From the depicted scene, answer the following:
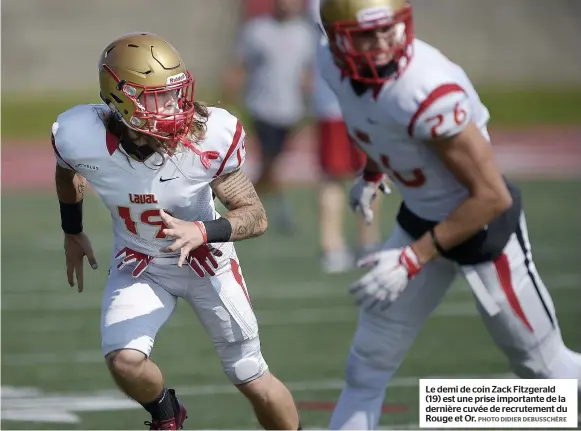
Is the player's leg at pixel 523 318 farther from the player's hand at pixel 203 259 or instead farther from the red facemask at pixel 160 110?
the red facemask at pixel 160 110

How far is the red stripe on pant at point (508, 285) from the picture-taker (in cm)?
411

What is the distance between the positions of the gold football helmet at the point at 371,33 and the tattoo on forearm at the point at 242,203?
538 millimetres

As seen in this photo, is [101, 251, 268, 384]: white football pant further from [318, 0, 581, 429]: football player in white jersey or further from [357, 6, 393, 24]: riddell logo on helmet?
[357, 6, 393, 24]: riddell logo on helmet

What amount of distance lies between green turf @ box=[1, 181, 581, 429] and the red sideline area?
131 inches

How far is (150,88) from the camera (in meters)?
3.91

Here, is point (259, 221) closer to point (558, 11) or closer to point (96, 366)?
point (96, 366)

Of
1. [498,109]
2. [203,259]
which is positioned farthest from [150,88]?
[498,109]

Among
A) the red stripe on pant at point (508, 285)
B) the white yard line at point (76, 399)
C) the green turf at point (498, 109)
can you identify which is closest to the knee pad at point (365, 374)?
the red stripe on pant at point (508, 285)

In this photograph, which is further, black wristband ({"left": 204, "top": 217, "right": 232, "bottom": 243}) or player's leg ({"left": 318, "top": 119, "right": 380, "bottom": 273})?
player's leg ({"left": 318, "top": 119, "right": 380, "bottom": 273})

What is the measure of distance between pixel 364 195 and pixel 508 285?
2.28ft

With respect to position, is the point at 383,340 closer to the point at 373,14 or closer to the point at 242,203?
the point at 242,203

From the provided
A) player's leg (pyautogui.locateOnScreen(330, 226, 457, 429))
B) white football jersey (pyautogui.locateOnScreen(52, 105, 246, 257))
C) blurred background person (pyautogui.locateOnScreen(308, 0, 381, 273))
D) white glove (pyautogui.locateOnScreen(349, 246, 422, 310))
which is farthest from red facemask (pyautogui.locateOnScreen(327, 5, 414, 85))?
blurred background person (pyautogui.locateOnScreen(308, 0, 381, 273))

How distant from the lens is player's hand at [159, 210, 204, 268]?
3.76 metres

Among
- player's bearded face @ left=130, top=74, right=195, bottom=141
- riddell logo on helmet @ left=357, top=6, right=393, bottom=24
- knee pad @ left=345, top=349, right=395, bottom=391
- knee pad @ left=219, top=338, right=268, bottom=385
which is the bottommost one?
knee pad @ left=345, top=349, right=395, bottom=391
